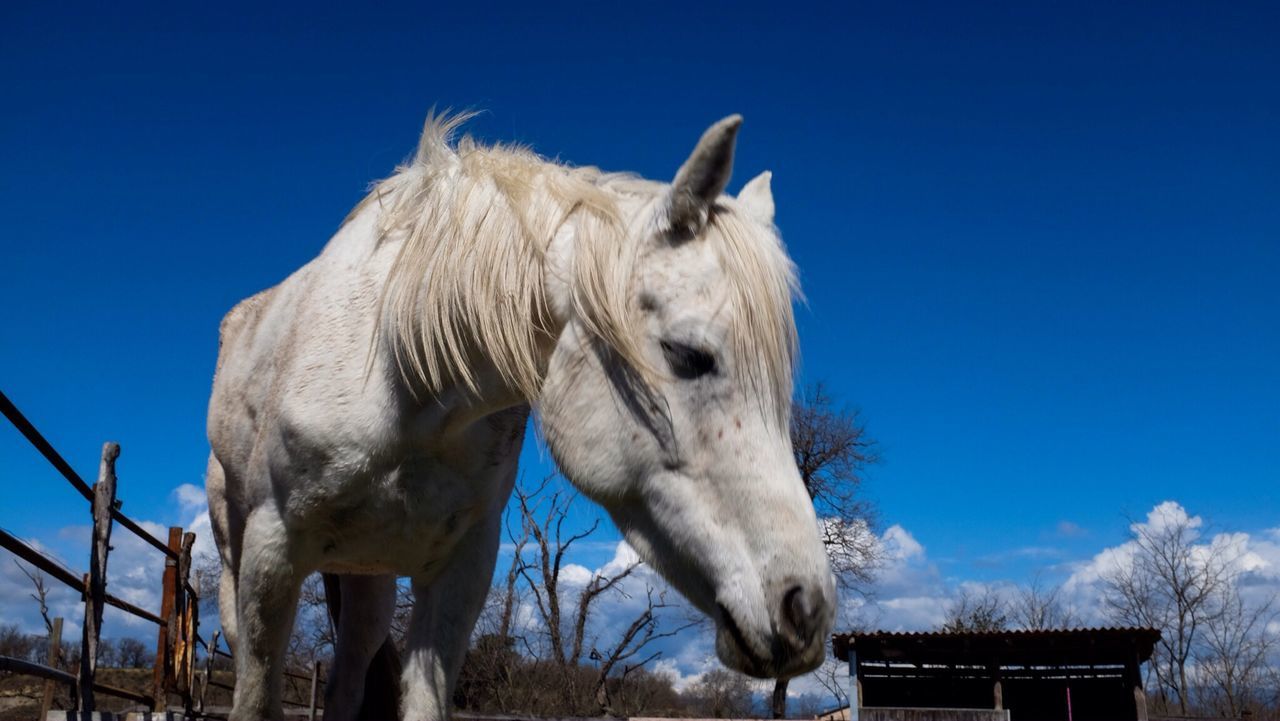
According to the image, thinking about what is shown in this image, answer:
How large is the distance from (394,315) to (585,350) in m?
0.87

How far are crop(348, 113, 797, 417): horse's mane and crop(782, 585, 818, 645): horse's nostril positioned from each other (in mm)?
444

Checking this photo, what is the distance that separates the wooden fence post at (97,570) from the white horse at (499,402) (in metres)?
1.36

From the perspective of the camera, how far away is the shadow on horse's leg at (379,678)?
14.0ft

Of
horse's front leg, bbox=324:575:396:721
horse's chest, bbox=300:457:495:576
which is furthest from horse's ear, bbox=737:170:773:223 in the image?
horse's front leg, bbox=324:575:396:721

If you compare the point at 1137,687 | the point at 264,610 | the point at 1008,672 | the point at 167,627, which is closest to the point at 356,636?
the point at 264,610

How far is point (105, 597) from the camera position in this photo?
16.9ft

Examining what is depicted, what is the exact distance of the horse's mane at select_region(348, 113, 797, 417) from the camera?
81.4 inches

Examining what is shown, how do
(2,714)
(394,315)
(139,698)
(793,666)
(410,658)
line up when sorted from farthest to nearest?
1. (2,714)
2. (139,698)
3. (410,658)
4. (394,315)
5. (793,666)

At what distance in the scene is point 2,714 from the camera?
1881 cm

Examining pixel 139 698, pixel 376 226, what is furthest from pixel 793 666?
pixel 139 698

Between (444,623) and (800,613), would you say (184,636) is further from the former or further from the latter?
(800,613)

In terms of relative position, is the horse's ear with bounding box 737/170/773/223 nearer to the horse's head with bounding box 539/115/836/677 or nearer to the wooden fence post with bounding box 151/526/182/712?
the horse's head with bounding box 539/115/836/677

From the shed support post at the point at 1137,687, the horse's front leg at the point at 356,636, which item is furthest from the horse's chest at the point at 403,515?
the shed support post at the point at 1137,687

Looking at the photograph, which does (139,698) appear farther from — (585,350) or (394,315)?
(585,350)
